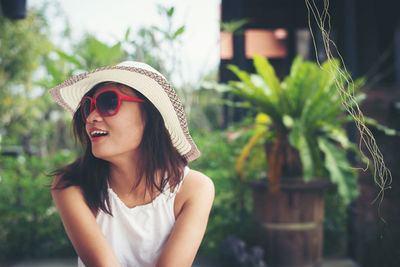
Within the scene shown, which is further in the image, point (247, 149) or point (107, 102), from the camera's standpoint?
point (247, 149)

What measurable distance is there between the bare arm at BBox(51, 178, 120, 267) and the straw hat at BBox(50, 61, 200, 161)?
16.6 inches

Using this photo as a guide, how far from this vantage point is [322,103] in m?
3.03

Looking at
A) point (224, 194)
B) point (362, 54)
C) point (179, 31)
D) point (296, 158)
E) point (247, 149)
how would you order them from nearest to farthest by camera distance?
point (179, 31), point (296, 158), point (247, 149), point (224, 194), point (362, 54)

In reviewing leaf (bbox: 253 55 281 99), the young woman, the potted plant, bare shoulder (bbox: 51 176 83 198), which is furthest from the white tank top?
leaf (bbox: 253 55 281 99)

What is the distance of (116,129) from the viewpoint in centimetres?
129

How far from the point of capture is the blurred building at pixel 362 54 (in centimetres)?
332

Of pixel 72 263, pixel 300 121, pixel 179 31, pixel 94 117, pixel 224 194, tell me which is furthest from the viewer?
pixel 224 194

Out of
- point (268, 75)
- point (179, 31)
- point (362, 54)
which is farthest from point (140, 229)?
point (362, 54)

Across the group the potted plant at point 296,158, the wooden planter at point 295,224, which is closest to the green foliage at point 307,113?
the potted plant at point 296,158

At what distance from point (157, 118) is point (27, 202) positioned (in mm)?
2740

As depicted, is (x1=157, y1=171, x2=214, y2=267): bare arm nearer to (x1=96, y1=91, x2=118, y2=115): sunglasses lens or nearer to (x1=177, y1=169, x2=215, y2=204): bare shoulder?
(x1=177, y1=169, x2=215, y2=204): bare shoulder

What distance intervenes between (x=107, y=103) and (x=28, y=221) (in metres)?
2.84

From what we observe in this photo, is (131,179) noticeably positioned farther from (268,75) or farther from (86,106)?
(268,75)

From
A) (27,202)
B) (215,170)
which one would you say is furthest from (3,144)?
(215,170)
